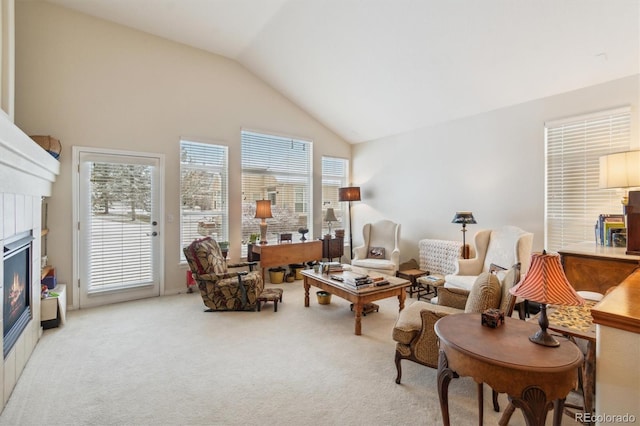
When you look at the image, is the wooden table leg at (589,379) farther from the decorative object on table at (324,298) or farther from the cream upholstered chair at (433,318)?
the decorative object on table at (324,298)

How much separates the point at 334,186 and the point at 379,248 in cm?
182

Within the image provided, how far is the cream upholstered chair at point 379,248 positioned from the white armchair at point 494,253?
1.08 m

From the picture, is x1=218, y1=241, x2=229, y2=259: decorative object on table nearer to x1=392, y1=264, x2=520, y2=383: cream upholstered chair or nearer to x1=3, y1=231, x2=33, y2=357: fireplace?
x1=3, y1=231, x2=33, y2=357: fireplace

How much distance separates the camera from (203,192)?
4766 mm

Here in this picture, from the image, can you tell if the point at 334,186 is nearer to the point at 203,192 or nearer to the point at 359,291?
the point at 203,192

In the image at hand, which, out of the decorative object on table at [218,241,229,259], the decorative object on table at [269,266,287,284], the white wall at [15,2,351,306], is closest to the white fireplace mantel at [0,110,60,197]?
the white wall at [15,2,351,306]

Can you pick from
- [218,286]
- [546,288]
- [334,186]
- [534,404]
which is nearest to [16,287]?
[218,286]

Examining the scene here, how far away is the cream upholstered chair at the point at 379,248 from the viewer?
4.73m

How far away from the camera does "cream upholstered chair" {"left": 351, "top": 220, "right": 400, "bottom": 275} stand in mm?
4727

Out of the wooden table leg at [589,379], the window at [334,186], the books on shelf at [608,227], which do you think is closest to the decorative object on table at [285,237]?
the window at [334,186]

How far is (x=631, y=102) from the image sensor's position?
10.0 ft

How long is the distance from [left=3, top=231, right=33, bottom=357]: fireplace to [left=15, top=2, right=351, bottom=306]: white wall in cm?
126

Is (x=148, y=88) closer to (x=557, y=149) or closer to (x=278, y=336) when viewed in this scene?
(x=278, y=336)

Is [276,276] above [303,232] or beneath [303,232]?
beneath
